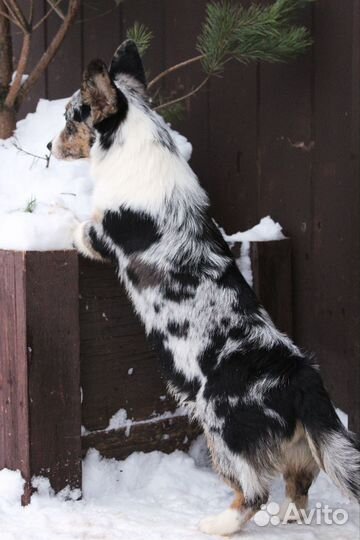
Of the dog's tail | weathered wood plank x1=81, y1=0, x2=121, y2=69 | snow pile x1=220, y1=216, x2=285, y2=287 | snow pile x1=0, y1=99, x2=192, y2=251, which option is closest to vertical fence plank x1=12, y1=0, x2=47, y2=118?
weathered wood plank x1=81, y1=0, x2=121, y2=69

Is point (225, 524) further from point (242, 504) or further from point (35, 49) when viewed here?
point (35, 49)

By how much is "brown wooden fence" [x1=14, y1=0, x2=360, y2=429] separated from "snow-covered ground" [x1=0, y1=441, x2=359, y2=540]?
1.97 feet

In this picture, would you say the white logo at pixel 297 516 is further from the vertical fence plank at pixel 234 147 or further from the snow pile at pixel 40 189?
the vertical fence plank at pixel 234 147

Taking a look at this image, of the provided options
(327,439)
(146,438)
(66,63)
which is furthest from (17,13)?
(327,439)

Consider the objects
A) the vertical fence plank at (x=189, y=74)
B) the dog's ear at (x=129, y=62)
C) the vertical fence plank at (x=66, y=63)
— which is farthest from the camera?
the vertical fence plank at (x=66, y=63)

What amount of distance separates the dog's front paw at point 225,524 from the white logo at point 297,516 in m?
0.16

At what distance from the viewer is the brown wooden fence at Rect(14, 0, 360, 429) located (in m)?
3.23

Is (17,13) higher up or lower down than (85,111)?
higher up

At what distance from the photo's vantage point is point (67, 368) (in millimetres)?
2852

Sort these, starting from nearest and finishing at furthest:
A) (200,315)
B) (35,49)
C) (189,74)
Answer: (200,315)
(189,74)
(35,49)

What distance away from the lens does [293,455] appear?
8.58ft

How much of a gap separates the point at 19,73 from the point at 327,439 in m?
1.98

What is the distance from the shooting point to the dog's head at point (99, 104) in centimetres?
276

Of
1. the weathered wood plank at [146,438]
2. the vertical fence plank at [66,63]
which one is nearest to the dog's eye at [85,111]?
the weathered wood plank at [146,438]
